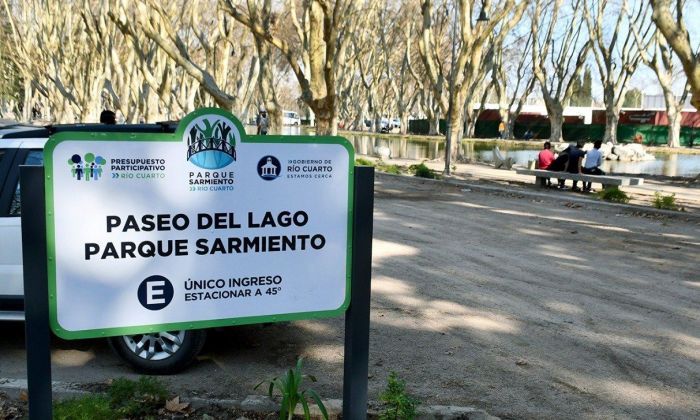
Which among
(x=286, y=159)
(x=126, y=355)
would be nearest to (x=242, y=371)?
(x=126, y=355)

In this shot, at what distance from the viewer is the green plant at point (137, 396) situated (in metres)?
3.89

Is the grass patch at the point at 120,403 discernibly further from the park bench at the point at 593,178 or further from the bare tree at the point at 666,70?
the bare tree at the point at 666,70

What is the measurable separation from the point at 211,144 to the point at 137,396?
5.69 feet

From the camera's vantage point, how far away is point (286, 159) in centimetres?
339

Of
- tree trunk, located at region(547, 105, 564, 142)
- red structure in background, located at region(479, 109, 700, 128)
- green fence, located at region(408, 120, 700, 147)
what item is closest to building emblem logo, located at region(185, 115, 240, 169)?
tree trunk, located at region(547, 105, 564, 142)

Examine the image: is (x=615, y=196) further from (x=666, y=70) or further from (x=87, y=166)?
(x=666, y=70)

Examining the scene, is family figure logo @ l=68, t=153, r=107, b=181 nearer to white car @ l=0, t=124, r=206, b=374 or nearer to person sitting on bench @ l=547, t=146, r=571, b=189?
white car @ l=0, t=124, r=206, b=374

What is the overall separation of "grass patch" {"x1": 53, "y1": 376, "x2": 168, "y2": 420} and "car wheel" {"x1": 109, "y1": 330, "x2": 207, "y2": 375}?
413 mm

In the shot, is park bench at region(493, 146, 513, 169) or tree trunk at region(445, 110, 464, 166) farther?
park bench at region(493, 146, 513, 169)

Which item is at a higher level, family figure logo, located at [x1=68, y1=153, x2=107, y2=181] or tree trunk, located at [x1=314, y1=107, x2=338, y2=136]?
tree trunk, located at [x1=314, y1=107, x2=338, y2=136]

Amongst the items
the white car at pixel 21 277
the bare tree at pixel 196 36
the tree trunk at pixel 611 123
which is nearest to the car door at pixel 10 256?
the white car at pixel 21 277

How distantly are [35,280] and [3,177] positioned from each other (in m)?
2.38

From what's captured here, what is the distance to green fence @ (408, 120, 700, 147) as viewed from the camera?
54.9m

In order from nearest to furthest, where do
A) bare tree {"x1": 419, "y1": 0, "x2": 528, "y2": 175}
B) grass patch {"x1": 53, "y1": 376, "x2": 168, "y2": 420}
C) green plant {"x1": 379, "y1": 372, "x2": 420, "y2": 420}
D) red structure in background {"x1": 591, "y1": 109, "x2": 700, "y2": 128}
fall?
grass patch {"x1": 53, "y1": 376, "x2": 168, "y2": 420} → green plant {"x1": 379, "y1": 372, "x2": 420, "y2": 420} → bare tree {"x1": 419, "y1": 0, "x2": 528, "y2": 175} → red structure in background {"x1": 591, "y1": 109, "x2": 700, "y2": 128}
